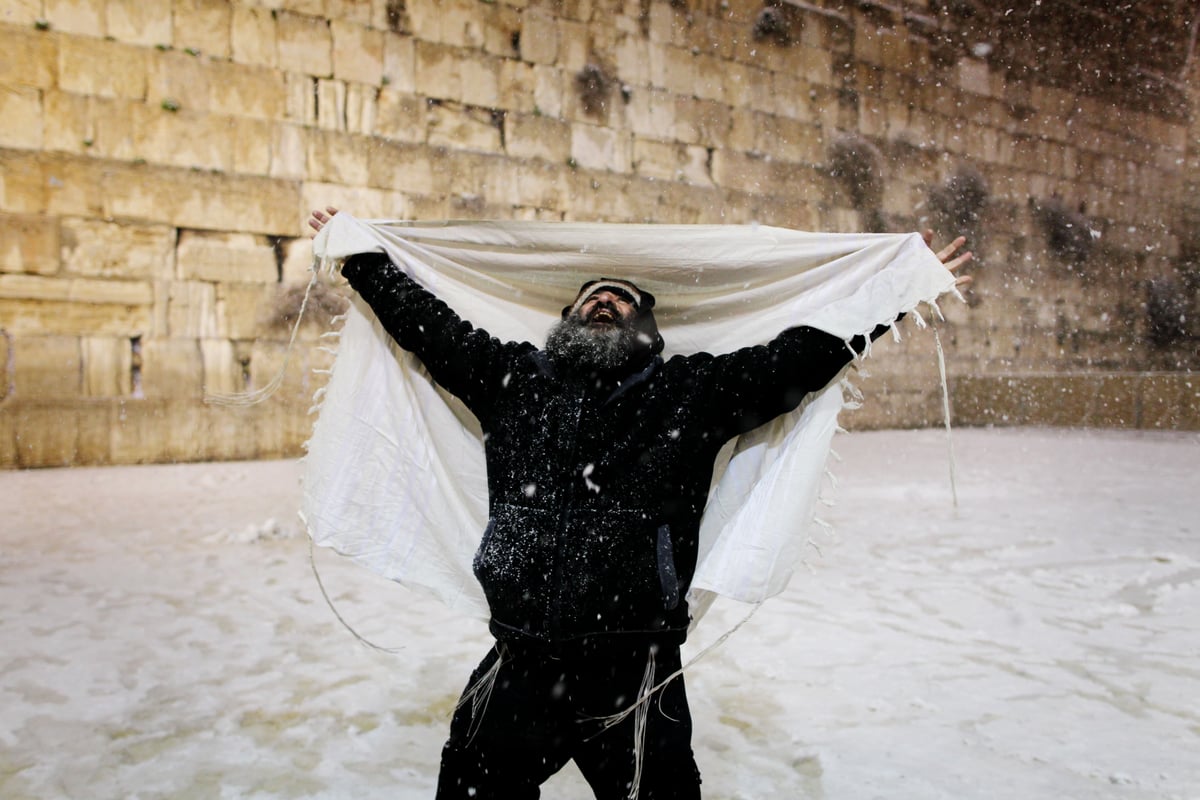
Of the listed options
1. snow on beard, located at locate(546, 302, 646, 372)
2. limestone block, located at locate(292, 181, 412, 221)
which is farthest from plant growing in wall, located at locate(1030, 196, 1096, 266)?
snow on beard, located at locate(546, 302, 646, 372)

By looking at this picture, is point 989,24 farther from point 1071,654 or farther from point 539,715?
point 539,715

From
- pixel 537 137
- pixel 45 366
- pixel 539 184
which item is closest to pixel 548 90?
pixel 537 137

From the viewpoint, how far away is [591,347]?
6.14 ft

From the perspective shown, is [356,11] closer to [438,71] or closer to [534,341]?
[438,71]

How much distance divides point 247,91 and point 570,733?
21.2 ft

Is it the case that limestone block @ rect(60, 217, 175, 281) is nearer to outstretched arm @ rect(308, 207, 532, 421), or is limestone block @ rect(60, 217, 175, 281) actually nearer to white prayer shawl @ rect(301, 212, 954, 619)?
white prayer shawl @ rect(301, 212, 954, 619)

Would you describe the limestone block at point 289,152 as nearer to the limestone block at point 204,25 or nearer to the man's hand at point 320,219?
the limestone block at point 204,25

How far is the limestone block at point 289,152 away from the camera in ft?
22.8

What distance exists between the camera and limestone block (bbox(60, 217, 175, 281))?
6.38m

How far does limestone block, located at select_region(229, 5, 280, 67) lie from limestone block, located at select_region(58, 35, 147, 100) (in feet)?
2.12

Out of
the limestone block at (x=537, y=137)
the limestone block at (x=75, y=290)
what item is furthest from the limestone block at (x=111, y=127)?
the limestone block at (x=537, y=137)

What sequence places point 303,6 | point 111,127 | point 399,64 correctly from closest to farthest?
point 111,127 < point 303,6 < point 399,64

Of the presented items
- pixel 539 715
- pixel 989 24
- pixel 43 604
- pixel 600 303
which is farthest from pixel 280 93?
pixel 989 24

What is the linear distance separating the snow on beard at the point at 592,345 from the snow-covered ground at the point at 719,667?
107 cm
